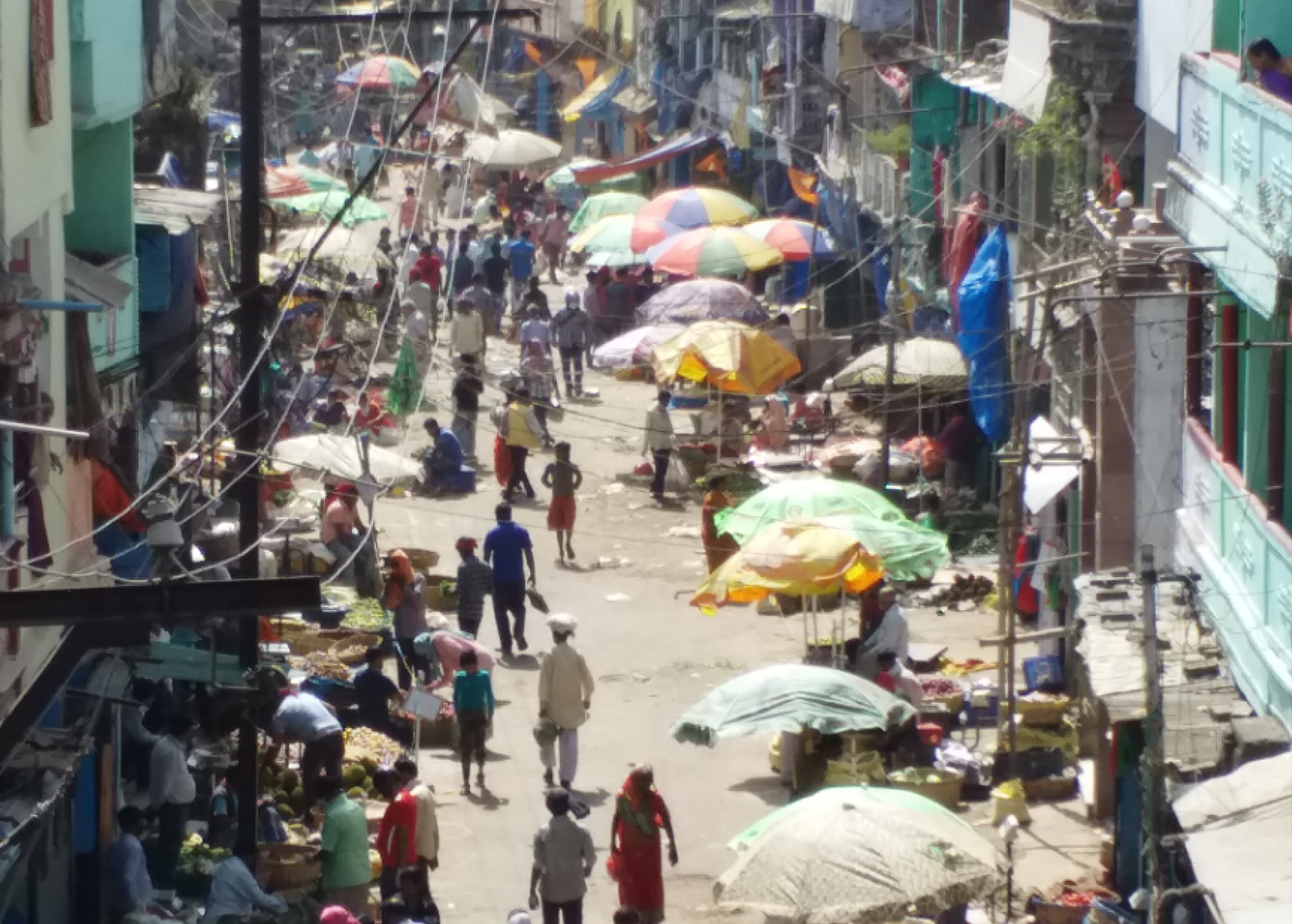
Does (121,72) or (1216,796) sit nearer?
(1216,796)

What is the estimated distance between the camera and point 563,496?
70.9 feet

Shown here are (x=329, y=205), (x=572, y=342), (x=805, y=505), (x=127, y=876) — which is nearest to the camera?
(x=127, y=876)

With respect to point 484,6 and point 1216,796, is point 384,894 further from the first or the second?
point 484,6

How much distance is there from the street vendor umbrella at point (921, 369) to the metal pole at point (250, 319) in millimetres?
10580

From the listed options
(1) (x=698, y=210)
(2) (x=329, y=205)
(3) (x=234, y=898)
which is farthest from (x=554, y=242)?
(3) (x=234, y=898)

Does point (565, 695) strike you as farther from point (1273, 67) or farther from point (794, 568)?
point (1273, 67)

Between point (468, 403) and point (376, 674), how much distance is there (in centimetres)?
1037

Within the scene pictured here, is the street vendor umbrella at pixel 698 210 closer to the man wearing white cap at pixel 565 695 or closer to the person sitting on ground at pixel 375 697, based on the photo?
the person sitting on ground at pixel 375 697

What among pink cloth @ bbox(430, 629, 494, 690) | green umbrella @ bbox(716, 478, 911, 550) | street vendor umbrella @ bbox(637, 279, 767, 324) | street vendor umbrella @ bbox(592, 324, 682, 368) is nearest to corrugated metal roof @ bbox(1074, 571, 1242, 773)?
green umbrella @ bbox(716, 478, 911, 550)

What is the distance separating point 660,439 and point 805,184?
39.4 feet

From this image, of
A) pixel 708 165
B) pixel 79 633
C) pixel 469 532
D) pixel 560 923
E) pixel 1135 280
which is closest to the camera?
pixel 79 633

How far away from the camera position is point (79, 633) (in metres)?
12.1

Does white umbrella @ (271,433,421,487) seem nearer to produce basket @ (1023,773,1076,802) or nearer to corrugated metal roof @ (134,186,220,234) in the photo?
corrugated metal roof @ (134,186,220,234)

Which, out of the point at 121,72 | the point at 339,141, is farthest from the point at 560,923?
Answer: the point at 339,141
